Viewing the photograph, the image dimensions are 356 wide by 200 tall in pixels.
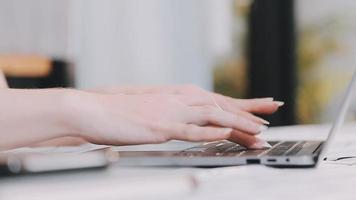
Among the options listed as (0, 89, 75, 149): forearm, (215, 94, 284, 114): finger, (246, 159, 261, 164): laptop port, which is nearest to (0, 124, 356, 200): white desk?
(246, 159, 261, 164): laptop port

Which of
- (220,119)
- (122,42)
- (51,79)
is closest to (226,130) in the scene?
(220,119)

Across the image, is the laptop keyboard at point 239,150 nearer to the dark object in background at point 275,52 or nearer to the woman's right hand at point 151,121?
the woman's right hand at point 151,121

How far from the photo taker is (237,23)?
3.26 m

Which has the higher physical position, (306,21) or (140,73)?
(306,21)

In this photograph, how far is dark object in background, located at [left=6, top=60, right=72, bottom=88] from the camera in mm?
2893

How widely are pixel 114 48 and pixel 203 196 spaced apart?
7.59ft

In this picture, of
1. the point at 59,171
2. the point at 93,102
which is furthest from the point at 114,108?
the point at 59,171

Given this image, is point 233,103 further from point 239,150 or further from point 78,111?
point 78,111

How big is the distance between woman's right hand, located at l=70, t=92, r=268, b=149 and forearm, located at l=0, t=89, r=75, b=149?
19 mm

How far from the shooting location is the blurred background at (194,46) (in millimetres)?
2812

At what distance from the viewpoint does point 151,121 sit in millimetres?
838

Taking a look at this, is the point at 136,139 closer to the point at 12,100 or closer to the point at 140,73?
the point at 12,100

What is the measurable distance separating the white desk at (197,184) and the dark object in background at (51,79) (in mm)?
2236

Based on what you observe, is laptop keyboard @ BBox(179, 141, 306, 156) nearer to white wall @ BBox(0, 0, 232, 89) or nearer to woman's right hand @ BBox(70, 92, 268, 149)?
woman's right hand @ BBox(70, 92, 268, 149)
